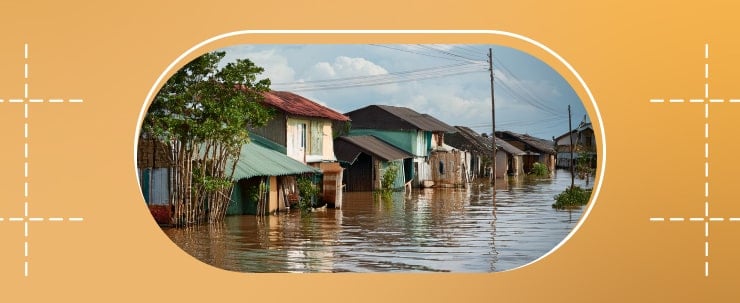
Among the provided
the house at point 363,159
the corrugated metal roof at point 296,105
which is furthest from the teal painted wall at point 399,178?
the corrugated metal roof at point 296,105

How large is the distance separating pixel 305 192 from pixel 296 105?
1.32 metres

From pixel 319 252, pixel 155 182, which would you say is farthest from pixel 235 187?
pixel 319 252

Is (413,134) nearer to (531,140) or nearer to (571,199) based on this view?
(571,199)

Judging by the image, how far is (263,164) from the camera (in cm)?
1159

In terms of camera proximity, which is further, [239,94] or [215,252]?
[239,94]

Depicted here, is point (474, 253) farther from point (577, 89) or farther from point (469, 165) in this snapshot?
point (469, 165)

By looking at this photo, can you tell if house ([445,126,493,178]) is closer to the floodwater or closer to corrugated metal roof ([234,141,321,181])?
the floodwater

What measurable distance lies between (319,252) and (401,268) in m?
1.25

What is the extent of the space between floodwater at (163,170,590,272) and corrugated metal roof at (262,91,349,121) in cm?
148

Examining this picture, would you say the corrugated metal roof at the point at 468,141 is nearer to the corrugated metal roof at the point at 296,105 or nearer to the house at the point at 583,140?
the house at the point at 583,140

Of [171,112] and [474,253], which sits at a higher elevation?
[171,112]

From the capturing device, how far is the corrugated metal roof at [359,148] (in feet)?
51.2

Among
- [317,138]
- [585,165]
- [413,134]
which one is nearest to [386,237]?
[317,138]

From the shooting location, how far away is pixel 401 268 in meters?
8.41
